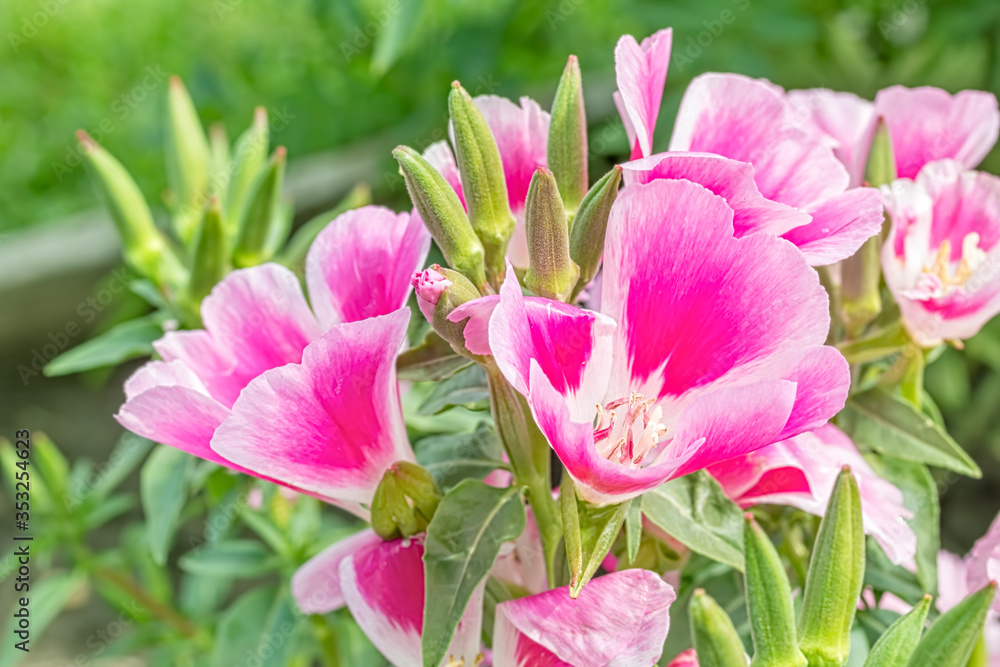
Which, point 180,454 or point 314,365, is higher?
point 314,365

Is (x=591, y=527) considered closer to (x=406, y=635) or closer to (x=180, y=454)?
(x=406, y=635)

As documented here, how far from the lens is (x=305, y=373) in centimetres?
43

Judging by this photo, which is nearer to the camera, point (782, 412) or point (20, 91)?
point (782, 412)

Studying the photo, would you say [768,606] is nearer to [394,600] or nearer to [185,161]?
[394,600]

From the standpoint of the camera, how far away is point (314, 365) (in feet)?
1.41

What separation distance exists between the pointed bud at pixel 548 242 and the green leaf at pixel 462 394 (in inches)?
4.3

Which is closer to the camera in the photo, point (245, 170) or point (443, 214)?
point (443, 214)

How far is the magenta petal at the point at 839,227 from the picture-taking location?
17.6 inches

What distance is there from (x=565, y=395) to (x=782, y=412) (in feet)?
0.32

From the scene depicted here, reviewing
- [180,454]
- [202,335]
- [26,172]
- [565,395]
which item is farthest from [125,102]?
[565,395]

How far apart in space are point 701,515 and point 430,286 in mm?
194

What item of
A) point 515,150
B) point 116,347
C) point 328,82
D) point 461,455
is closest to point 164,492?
point 116,347

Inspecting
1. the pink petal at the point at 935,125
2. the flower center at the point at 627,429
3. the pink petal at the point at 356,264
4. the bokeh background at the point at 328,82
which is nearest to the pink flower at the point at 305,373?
the pink petal at the point at 356,264

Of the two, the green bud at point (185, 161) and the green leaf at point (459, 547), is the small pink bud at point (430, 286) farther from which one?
the green bud at point (185, 161)
